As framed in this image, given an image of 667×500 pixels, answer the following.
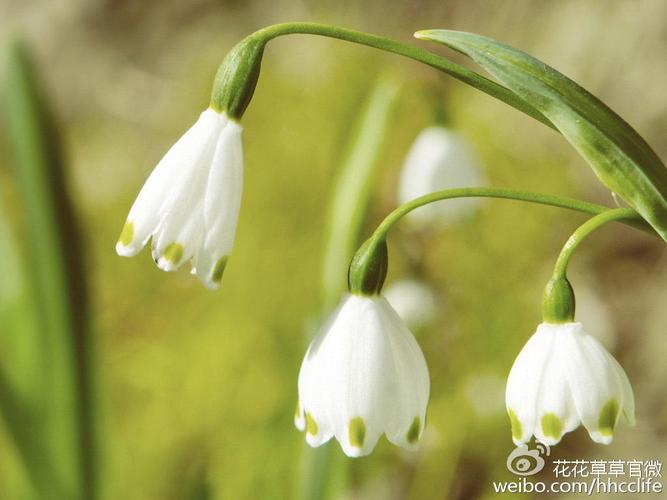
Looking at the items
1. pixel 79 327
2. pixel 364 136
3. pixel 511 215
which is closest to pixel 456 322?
pixel 511 215

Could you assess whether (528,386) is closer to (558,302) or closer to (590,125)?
(558,302)

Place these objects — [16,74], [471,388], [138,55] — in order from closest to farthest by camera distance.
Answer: [16,74] < [471,388] < [138,55]

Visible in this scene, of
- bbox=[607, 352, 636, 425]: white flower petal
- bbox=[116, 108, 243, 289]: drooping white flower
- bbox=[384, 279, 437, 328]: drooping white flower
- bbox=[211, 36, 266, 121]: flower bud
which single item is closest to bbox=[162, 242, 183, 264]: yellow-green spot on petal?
bbox=[116, 108, 243, 289]: drooping white flower

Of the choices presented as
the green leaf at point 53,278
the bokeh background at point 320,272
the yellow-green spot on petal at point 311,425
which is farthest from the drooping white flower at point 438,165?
the yellow-green spot on petal at point 311,425

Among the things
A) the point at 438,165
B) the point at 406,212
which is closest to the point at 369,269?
the point at 406,212

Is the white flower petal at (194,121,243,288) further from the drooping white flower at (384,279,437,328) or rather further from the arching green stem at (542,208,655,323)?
the drooping white flower at (384,279,437,328)

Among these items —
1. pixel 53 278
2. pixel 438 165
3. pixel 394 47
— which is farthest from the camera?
pixel 438 165

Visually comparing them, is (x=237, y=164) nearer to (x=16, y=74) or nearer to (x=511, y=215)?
(x=16, y=74)
